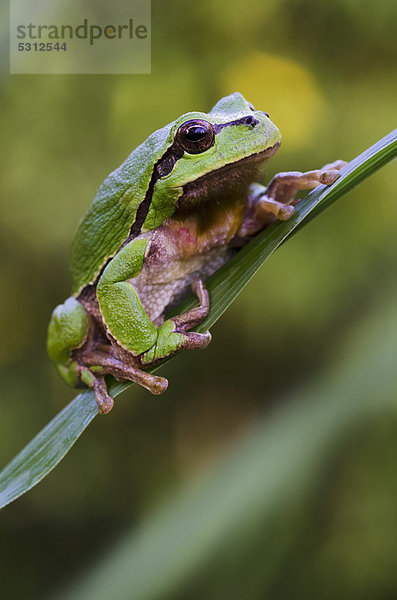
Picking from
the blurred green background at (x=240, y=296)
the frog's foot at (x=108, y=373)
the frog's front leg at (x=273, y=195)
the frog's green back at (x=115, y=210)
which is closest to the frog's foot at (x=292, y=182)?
the frog's front leg at (x=273, y=195)

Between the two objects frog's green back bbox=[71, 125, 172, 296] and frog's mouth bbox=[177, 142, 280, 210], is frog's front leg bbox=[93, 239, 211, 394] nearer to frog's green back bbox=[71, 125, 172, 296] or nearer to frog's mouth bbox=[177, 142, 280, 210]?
frog's green back bbox=[71, 125, 172, 296]

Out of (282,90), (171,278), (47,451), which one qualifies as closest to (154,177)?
(171,278)

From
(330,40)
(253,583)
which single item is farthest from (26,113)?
(253,583)

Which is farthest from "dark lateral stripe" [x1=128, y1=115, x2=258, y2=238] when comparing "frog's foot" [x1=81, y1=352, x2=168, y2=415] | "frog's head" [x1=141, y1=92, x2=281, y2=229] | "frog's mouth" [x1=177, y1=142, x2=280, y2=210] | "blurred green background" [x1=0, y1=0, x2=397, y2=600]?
"blurred green background" [x1=0, y1=0, x2=397, y2=600]

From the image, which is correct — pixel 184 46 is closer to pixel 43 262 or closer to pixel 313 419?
pixel 43 262

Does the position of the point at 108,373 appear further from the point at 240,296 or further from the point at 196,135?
the point at 240,296
